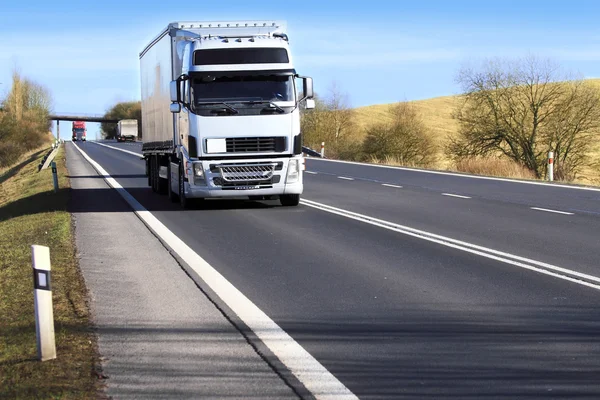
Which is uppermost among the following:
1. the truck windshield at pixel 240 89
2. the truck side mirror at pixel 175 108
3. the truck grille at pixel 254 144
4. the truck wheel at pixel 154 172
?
the truck windshield at pixel 240 89

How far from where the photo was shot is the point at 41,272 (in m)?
5.79

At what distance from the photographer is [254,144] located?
17109 millimetres

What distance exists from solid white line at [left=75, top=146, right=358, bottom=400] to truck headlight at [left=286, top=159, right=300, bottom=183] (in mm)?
6160

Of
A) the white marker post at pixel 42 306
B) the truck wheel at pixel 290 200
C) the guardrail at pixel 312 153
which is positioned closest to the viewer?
the white marker post at pixel 42 306

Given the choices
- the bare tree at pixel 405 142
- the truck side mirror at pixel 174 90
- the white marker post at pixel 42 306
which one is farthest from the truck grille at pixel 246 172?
the bare tree at pixel 405 142

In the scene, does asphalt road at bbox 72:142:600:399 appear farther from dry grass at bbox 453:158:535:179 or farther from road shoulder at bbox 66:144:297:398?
dry grass at bbox 453:158:535:179

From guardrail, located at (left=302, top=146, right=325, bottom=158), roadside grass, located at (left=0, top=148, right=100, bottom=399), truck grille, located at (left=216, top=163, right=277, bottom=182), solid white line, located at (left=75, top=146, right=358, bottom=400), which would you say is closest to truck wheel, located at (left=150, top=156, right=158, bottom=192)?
truck grille, located at (left=216, top=163, right=277, bottom=182)

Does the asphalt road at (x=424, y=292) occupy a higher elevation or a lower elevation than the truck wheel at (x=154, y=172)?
lower

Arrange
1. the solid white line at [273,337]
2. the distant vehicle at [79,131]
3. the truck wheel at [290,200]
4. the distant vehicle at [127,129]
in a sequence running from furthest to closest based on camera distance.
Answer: the distant vehicle at [79,131]
the distant vehicle at [127,129]
the truck wheel at [290,200]
the solid white line at [273,337]

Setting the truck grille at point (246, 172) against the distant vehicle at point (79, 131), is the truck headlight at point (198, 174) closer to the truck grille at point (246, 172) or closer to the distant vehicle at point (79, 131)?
the truck grille at point (246, 172)

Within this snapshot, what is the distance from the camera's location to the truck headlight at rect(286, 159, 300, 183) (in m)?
17.4

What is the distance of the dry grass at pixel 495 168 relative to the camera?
30.5 meters

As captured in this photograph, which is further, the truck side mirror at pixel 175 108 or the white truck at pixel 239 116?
the truck side mirror at pixel 175 108

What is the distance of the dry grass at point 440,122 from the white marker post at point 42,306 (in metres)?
26.9
